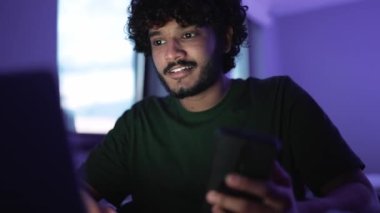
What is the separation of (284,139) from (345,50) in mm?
2195

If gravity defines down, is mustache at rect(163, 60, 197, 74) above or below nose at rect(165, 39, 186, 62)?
below

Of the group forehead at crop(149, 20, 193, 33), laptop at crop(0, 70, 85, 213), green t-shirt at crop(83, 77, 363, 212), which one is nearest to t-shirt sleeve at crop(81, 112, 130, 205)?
green t-shirt at crop(83, 77, 363, 212)

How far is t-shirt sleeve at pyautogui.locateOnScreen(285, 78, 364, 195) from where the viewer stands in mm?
859

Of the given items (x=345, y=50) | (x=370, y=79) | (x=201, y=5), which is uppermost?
(x=201, y=5)

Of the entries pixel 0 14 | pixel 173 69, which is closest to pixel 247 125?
pixel 173 69

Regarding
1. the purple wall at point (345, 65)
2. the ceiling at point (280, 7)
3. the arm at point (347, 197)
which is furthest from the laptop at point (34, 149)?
the purple wall at point (345, 65)

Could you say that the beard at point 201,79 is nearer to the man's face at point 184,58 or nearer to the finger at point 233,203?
the man's face at point 184,58

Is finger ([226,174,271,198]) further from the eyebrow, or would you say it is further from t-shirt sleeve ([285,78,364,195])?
the eyebrow

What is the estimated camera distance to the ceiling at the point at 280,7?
2792mm

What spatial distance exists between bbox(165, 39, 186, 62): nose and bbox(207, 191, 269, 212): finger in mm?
610

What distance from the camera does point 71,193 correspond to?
26cm

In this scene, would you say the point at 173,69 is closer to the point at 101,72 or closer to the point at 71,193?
the point at 101,72

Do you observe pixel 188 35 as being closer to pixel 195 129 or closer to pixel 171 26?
pixel 171 26

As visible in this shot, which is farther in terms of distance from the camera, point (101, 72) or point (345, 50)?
point (345, 50)
